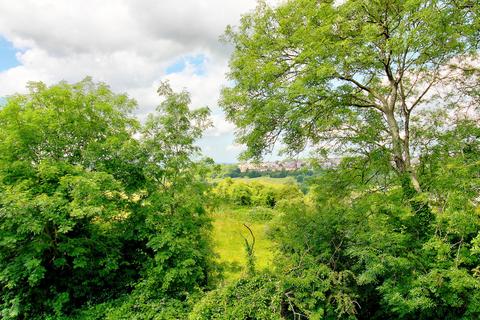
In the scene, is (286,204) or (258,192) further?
(258,192)

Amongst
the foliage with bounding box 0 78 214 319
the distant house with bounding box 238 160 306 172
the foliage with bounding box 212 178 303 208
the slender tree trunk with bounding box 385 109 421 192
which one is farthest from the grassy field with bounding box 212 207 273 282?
the slender tree trunk with bounding box 385 109 421 192

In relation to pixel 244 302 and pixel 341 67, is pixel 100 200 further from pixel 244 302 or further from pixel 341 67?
pixel 341 67

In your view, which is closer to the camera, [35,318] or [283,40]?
[35,318]

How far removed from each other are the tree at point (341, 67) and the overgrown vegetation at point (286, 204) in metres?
0.06

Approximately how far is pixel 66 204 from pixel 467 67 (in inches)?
463

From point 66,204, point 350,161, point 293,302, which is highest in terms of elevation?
point 350,161

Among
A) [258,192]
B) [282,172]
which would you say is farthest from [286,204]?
[258,192]

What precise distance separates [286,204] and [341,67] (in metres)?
4.87

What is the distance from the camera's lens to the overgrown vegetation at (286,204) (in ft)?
24.8

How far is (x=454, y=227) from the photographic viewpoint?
715 cm

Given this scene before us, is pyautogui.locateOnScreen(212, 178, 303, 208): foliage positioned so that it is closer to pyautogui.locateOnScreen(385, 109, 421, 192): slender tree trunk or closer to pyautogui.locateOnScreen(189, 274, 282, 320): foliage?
pyautogui.locateOnScreen(385, 109, 421, 192): slender tree trunk

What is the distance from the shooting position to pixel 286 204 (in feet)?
36.6

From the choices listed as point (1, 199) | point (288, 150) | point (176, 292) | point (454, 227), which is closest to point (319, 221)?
point (288, 150)

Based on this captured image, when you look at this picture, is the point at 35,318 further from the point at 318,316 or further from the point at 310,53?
the point at 310,53
